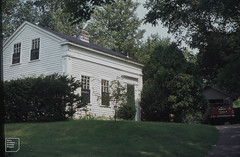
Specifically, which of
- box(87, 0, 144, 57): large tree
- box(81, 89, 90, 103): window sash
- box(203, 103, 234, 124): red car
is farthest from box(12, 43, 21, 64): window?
box(87, 0, 144, 57): large tree

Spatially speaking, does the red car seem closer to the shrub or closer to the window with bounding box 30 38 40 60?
the shrub

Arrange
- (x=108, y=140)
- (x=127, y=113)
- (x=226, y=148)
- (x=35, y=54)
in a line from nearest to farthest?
(x=226, y=148) → (x=108, y=140) → (x=35, y=54) → (x=127, y=113)

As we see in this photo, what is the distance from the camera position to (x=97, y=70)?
19.3 metres

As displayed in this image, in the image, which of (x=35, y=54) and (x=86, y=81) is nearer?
(x=86, y=81)

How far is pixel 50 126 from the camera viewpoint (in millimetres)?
11836

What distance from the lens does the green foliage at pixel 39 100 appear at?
13953 millimetres

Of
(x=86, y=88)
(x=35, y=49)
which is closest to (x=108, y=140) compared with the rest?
(x=86, y=88)

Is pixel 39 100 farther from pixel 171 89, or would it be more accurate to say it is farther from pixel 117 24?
pixel 117 24

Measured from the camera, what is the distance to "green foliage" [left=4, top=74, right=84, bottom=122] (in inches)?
549

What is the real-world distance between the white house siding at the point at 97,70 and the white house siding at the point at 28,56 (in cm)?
102

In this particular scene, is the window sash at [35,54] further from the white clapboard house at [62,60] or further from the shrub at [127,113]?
the shrub at [127,113]

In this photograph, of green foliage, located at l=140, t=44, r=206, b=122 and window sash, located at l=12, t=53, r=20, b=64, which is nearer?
green foliage, located at l=140, t=44, r=206, b=122

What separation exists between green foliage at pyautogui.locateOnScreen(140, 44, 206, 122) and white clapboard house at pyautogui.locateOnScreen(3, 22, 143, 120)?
273 centimetres

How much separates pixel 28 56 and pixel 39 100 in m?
6.09
